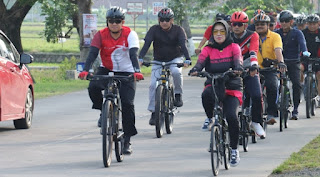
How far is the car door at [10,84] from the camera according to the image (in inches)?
567

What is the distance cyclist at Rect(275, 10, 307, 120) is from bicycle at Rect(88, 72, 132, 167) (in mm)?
5618

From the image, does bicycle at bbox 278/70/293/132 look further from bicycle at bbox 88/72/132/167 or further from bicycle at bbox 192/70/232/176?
bicycle at bbox 192/70/232/176

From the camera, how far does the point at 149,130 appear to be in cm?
1550

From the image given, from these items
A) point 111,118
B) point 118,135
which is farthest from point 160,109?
point 111,118

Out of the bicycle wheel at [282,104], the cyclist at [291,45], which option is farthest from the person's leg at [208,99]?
the cyclist at [291,45]

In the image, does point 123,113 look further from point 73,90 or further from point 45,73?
point 45,73

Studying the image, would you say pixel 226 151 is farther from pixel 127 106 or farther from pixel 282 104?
pixel 282 104

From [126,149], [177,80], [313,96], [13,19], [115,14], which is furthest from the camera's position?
[13,19]

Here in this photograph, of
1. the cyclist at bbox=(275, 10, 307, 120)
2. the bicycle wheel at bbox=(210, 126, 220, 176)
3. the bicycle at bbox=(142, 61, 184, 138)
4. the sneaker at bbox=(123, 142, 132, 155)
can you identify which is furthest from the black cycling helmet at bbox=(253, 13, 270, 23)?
the bicycle wheel at bbox=(210, 126, 220, 176)

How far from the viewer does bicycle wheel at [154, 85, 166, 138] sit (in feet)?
46.9

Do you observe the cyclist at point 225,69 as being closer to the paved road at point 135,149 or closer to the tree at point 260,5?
the paved road at point 135,149

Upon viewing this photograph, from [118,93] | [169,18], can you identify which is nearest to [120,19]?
[118,93]

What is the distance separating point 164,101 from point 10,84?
2.25 meters

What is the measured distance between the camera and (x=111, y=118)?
444 inches
